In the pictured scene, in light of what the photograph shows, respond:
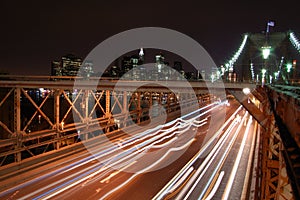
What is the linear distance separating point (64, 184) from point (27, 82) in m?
11.4

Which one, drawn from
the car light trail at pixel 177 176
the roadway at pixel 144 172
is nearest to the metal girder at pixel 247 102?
the roadway at pixel 144 172

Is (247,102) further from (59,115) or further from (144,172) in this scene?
(59,115)

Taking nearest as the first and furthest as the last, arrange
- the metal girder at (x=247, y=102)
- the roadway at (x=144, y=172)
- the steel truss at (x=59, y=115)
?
the roadway at (x=144, y=172) → the steel truss at (x=59, y=115) → the metal girder at (x=247, y=102)

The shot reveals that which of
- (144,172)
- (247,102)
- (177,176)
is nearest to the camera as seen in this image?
(177,176)

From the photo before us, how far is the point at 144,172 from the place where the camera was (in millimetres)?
11047

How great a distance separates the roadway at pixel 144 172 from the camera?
28.4 ft

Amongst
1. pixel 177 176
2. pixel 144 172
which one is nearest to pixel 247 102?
pixel 177 176

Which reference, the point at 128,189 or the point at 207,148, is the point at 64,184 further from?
the point at 207,148

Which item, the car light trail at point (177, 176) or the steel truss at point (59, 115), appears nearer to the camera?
the car light trail at point (177, 176)

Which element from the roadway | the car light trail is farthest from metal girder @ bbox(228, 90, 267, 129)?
the car light trail

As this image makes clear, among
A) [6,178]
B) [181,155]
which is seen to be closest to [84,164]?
[6,178]

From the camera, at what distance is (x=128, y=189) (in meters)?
9.15

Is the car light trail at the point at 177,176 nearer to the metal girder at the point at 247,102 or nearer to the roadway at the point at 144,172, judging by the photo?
the roadway at the point at 144,172

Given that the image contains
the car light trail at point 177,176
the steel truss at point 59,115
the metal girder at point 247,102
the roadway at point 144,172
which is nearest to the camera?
the roadway at point 144,172
